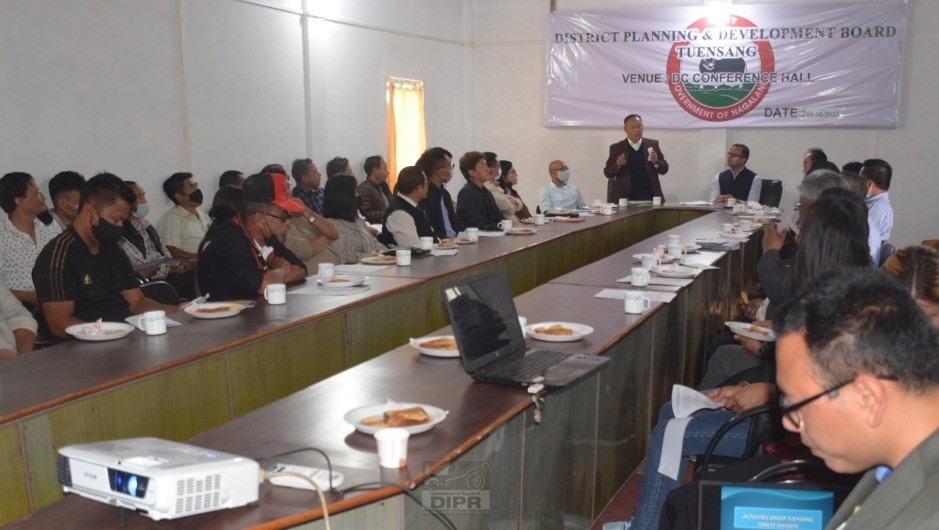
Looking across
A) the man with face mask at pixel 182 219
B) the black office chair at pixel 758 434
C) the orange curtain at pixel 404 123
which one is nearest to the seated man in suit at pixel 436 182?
the man with face mask at pixel 182 219

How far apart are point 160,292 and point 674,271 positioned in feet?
7.80

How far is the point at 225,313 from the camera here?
301 centimetres

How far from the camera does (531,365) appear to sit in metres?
2.22

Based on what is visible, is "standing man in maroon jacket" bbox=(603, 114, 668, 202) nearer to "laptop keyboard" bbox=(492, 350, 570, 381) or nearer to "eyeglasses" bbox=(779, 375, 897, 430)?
"laptop keyboard" bbox=(492, 350, 570, 381)

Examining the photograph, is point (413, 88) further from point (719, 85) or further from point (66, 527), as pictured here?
point (66, 527)

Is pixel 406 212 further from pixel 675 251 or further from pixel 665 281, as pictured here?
pixel 665 281

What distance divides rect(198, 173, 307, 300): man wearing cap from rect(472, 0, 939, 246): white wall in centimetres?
614

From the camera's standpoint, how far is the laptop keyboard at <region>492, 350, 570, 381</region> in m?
2.11

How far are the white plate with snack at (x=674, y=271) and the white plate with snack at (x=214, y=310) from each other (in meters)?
1.79

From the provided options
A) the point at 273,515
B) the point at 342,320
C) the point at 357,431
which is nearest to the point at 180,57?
the point at 342,320

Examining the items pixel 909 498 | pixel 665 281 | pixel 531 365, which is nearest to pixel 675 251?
pixel 665 281

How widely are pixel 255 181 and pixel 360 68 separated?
4394 mm

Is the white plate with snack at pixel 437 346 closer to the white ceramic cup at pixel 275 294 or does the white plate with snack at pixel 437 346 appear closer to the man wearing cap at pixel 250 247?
Answer: the white ceramic cup at pixel 275 294

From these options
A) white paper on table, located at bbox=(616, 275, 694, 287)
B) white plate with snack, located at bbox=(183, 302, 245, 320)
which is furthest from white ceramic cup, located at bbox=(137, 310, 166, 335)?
white paper on table, located at bbox=(616, 275, 694, 287)
